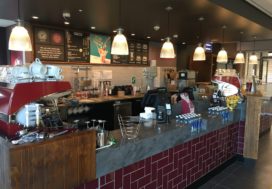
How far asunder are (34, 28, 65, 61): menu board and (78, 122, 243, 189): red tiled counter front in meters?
3.86

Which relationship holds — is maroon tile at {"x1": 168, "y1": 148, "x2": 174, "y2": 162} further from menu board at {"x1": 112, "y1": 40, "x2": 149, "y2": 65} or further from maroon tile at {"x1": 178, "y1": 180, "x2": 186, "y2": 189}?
menu board at {"x1": 112, "y1": 40, "x2": 149, "y2": 65}

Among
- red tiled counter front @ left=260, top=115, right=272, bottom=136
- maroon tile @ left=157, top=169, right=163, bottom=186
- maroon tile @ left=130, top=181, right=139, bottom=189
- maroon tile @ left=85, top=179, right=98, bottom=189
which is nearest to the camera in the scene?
maroon tile @ left=85, top=179, right=98, bottom=189

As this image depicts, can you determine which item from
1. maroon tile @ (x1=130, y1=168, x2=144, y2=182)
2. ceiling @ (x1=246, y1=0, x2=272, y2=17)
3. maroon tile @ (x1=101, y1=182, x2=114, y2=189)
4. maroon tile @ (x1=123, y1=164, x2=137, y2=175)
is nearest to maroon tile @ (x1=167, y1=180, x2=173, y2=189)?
maroon tile @ (x1=130, y1=168, x2=144, y2=182)

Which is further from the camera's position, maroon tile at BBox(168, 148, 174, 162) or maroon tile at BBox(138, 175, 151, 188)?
maroon tile at BBox(168, 148, 174, 162)

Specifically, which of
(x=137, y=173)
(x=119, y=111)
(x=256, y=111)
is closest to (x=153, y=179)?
(x=137, y=173)

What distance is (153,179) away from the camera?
2.60 meters

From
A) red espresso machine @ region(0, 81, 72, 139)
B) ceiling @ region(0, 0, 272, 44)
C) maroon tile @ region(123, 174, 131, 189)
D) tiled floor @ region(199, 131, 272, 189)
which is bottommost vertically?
tiled floor @ region(199, 131, 272, 189)

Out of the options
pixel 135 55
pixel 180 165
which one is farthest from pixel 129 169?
pixel 135 55

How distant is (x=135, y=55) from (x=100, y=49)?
53.9 inches

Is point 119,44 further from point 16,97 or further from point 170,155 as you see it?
point 16,97

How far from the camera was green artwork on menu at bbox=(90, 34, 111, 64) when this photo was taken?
6.37m

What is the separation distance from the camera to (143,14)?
4438 mm

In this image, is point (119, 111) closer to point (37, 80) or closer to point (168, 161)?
point (168, 161)

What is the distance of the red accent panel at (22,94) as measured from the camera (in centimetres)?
161
